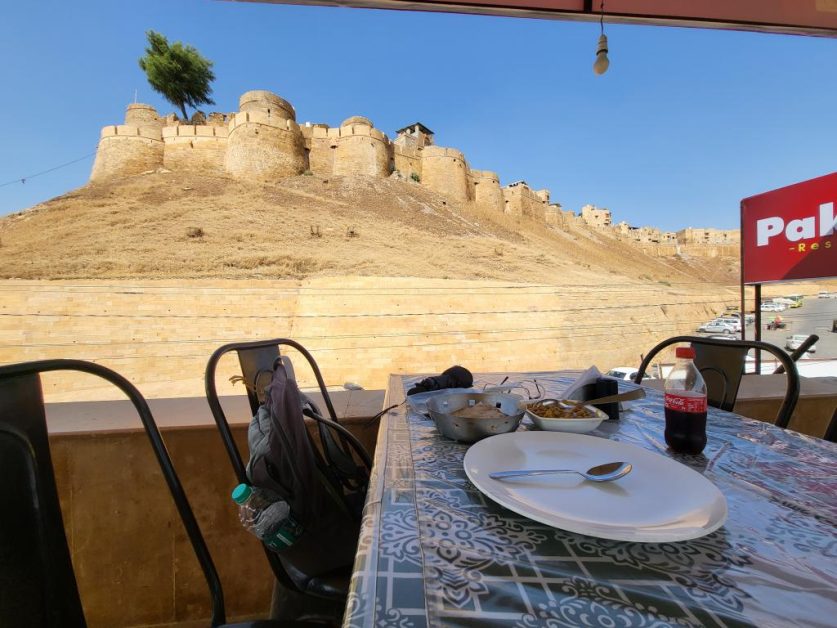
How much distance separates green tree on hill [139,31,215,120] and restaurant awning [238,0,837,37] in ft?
90.6

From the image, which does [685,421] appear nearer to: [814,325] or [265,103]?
[814,325]

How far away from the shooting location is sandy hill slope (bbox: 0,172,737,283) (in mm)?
13539

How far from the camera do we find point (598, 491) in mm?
496

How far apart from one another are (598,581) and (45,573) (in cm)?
65

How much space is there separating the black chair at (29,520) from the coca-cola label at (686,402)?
3.09 ft

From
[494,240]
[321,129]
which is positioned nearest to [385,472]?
[494,240]

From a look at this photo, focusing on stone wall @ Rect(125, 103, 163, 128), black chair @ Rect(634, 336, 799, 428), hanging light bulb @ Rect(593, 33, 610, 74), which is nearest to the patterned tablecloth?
black chair @ Rect(634, 336, 799, 428)

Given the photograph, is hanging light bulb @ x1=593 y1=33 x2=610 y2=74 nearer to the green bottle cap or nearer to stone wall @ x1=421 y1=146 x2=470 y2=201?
the green bottle cap

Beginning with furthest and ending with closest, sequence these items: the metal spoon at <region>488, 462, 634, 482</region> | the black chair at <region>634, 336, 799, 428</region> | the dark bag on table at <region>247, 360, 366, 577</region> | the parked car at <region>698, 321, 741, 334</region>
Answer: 1. the parked car at <region>698, 321, 741, 334</region>
2. the black chair at <region>634, 336, 799, 428</region>
3. the dark bag on table at <region>247, 360, 366, 577</region>
4. the metal spoon at <region>488, 462, 634, 482</region>

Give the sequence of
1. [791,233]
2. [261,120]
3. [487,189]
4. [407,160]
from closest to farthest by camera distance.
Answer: [791,233]
[261,120]
[407,160]
[487,189]

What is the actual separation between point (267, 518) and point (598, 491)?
511mm

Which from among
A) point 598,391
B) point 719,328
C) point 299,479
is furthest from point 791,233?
point 719,328

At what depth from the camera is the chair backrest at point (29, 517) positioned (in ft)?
1.46

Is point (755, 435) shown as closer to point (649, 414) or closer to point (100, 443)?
point (649, 414)
